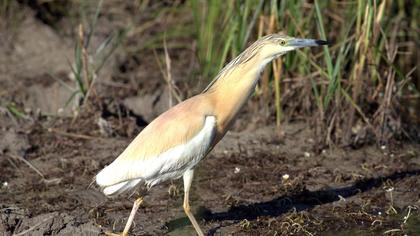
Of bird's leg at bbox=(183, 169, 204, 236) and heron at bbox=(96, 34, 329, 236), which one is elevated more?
heron at bbox=(96, 34, 329, 236)

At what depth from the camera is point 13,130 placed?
720 cm

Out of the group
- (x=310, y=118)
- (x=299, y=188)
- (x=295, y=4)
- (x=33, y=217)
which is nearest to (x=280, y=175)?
(x=299, y=188)

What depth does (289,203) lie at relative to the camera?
614 cm

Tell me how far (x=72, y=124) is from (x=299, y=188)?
2.08 m

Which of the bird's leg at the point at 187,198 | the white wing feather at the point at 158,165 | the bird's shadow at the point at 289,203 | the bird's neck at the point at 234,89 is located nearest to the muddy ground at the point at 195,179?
the bird's shadow at the point at 289,203

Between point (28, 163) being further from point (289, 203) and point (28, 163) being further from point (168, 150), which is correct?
point (289, 203)

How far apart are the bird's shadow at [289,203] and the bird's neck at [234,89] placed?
0.73 meters

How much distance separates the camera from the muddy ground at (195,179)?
5727 mm

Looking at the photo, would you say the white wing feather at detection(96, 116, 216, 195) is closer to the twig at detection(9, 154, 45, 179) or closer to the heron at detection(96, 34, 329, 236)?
the heron at detection(96, 34, 329, 236)

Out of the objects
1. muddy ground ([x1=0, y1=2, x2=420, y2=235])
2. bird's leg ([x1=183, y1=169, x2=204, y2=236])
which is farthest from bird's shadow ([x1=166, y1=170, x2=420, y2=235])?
bird's leg ([x1=183, y1=169, x2=204, y2=236])

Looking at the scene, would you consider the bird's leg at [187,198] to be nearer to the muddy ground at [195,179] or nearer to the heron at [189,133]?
A: the heron at [189,133]

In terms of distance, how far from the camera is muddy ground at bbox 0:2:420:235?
5.73 meters

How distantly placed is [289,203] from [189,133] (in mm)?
1192

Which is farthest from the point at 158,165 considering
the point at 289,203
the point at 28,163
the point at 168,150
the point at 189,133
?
the point at 28,163
